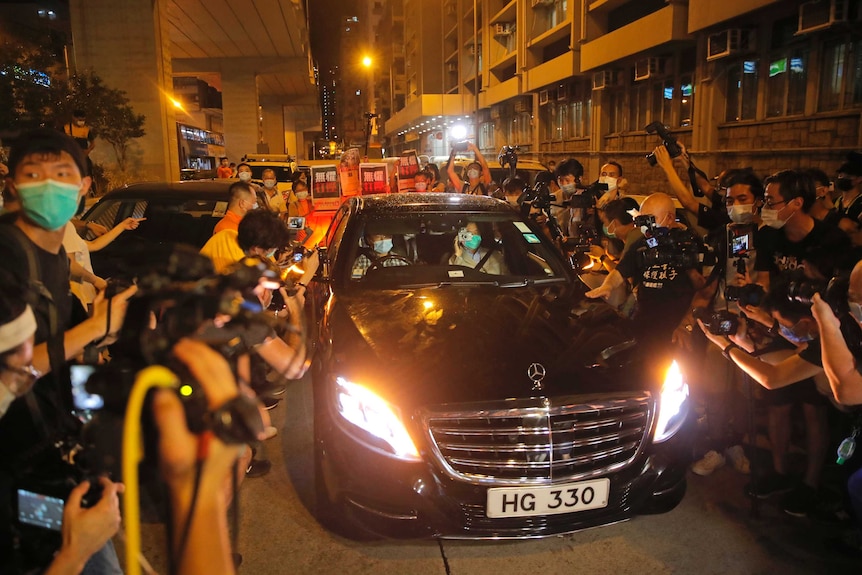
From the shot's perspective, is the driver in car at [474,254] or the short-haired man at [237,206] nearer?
the driver in car at [474,254]

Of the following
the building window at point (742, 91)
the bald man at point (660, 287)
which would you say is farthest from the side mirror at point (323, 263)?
the building window at point (742, 91)

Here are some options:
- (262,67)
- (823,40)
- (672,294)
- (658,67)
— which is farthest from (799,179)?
(262,67)

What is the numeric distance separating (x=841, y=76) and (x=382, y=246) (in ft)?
36.3

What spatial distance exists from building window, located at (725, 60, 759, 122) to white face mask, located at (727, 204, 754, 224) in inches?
466

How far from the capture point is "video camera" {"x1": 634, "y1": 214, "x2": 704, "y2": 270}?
176 inches

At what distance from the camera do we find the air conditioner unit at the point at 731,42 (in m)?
14.5

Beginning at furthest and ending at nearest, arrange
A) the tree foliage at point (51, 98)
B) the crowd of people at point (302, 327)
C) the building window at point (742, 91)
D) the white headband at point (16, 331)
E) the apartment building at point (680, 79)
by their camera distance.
Answer: the tree foliage at point (51, 98)
the building window at point (742, 91)
the apartment building at point (680, 79)
the white headband at point (16, 331)
the crowd of people at point (302, 327)

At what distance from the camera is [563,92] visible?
25906mm

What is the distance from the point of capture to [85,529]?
167 cm

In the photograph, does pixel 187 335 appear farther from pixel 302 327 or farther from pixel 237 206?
pixel 237 206

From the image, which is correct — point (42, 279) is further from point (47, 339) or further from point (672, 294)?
point (672, 294)

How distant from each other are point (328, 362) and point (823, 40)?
13.1 meters

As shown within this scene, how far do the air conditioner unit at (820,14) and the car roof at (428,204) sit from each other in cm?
948

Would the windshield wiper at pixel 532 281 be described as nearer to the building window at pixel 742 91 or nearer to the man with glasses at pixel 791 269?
the man with glasses at pixel 791 269
